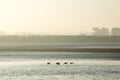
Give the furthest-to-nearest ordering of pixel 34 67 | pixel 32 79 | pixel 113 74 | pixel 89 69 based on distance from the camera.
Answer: pixel 34 67 < pixel 89 69 < pixel 113 74 < pixel 32 79

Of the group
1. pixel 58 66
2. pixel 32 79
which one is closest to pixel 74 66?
pixel 58 66

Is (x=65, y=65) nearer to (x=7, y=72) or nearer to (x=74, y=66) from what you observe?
(x=74, y=66)

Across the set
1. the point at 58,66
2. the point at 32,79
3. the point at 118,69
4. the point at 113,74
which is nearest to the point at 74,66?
the point at 58,66

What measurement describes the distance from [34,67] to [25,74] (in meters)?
9.21

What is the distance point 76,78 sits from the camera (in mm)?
50719

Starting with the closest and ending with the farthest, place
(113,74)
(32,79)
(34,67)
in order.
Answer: (32,79), (113,74), (34,67)

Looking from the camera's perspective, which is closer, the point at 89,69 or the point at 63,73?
the point at 63,73

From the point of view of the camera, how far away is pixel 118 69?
60531 mm

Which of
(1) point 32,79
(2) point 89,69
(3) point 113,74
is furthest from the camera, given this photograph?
(2) point 89,69

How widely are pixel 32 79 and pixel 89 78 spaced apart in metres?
5.70

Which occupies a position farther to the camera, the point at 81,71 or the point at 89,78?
the point at 81,71

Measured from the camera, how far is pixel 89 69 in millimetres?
60188

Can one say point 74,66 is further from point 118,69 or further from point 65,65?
point 118,69

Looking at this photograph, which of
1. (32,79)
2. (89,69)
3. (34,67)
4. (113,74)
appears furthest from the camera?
(34,67)
